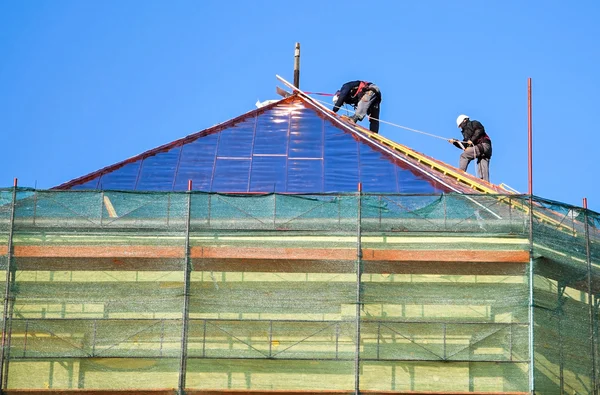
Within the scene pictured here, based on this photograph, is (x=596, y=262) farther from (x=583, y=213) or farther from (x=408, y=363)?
(x=408, y=363)

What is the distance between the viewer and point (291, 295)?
3052cm

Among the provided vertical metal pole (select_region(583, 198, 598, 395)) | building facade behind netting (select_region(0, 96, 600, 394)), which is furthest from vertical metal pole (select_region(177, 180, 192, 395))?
vertical metal pole (select_region(583, 198, 598, 395))

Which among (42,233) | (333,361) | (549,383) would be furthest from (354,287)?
(42,233)

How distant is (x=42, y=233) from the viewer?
31.2m

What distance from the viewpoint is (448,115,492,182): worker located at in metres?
38.6

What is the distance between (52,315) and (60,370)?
1.16m

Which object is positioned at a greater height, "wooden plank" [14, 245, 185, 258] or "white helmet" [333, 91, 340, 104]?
"white helmet" [333, 91, 340, 104]

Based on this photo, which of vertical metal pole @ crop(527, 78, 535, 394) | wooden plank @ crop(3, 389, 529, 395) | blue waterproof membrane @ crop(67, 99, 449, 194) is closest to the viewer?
wooden plank @ crop(3, 389, 529, 395)

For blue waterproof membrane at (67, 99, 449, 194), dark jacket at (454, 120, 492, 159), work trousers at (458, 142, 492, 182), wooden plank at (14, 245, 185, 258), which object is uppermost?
dark jacket at (454, 120, 492, 159)

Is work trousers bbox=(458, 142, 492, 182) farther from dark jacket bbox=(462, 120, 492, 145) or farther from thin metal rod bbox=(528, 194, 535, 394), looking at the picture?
thin metal rod bbox=(528, 194, 535, 394)

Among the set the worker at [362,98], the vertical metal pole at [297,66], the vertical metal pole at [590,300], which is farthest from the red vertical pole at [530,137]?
the vertical metal pole at [297,66]

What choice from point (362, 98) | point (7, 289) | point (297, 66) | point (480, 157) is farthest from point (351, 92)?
point (7, 289)

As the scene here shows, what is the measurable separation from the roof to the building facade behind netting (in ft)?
8.50

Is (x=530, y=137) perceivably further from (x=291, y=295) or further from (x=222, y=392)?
(x=222, y=392)
